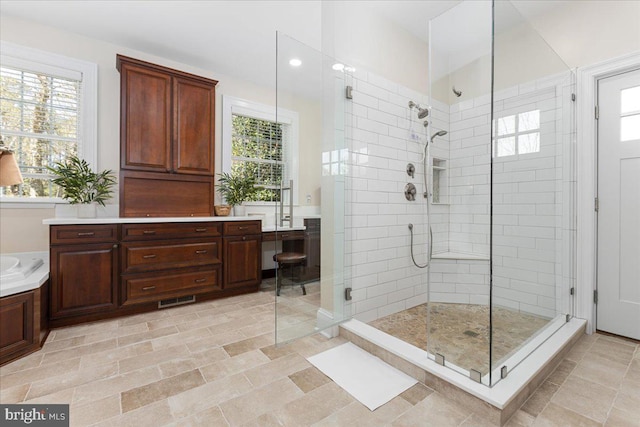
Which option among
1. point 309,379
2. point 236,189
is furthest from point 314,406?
point 236,189

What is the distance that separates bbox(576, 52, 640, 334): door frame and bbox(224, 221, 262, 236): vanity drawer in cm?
329

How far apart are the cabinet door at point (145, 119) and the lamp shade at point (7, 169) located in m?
0.87

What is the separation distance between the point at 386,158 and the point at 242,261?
83.3 inches

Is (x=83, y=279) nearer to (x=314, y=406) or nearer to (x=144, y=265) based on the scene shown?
(x=144, y=265)

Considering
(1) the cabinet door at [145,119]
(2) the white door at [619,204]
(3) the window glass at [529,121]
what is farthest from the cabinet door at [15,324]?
(2) the white door at [619,204]

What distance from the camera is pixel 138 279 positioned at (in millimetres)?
2865

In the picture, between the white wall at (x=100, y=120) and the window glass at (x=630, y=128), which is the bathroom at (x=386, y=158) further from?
the window glass at (x=630, y=128)

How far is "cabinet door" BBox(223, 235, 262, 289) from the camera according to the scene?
3.43m

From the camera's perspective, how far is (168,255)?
9.97 feet

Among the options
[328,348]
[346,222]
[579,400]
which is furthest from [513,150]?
[328,348]

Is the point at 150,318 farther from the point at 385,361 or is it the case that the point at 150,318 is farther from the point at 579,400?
the point at 579,400

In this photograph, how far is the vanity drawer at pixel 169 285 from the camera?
2834 millimetres

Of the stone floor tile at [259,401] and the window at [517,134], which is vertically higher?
the window at [517,134]

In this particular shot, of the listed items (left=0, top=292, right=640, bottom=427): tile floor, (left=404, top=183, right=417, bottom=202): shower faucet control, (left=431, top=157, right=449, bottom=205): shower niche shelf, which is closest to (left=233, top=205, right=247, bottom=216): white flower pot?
(left=0, top=292, right=640, bottom=427): tile floor
